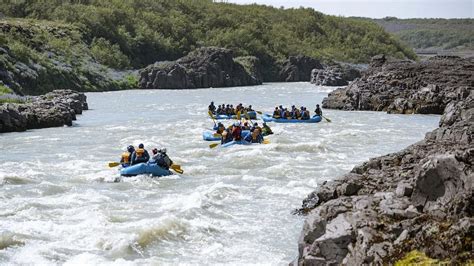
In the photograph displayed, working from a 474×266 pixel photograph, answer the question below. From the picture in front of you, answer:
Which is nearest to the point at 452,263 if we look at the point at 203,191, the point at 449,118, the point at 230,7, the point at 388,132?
the point at 203,191

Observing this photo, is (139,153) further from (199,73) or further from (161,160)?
(199,73)

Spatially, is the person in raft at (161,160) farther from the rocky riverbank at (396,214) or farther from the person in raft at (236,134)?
the rocky riverbank at (396,214)

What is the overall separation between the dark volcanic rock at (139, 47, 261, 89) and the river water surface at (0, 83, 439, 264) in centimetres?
3713

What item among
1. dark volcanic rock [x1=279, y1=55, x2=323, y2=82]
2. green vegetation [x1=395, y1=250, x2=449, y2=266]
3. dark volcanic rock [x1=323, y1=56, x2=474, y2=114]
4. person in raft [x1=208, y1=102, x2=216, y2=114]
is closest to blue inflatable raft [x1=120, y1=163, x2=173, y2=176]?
green vegetation [x1=395, y1=250, x2=449, y2=266]

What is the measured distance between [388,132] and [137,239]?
2145 cm

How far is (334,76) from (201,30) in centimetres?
4026

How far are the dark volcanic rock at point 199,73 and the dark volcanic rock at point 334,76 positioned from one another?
9118 millimetres

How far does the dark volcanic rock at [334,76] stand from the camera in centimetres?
7924

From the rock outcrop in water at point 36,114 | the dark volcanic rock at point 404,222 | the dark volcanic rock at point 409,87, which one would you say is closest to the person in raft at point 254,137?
the rock outcrop in water at point 36,114

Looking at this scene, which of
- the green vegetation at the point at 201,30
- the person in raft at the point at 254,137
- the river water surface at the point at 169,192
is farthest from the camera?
the green vegetation at the point at 201,30

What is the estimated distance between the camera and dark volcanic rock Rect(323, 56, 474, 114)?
41.1 m

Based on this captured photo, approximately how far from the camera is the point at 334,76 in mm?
79562

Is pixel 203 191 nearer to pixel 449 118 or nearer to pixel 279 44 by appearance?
pixel 449 118

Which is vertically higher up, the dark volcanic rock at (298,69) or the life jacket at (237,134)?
the dark volcanic rock at (298,69)
